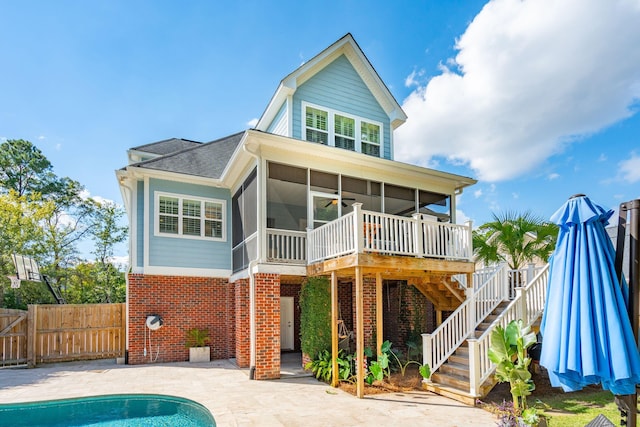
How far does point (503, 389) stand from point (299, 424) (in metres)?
4.73

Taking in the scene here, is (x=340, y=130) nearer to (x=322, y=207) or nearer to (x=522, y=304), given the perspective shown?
(x=322, y=207)

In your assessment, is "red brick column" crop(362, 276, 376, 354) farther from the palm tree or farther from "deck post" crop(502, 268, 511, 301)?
"deck post" crop(502, 268, 511, 301)

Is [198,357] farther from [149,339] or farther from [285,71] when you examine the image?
[285,71]

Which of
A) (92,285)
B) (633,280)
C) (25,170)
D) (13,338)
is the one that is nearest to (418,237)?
(633,280)

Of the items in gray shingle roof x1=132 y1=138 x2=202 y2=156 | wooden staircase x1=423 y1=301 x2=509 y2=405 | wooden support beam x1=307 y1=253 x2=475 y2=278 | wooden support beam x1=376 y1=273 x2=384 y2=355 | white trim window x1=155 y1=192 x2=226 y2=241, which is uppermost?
gray shingle roof x1=132 y1=138 x2=202 y2=156

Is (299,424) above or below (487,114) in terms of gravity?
below

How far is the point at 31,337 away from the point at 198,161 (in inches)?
284

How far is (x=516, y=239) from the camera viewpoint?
10.1 meters

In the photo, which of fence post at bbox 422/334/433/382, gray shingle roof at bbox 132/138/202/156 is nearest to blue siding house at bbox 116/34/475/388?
gray shingle roof at bbox 132/138/202/156

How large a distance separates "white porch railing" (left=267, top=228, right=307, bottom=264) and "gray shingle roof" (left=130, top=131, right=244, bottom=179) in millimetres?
3891

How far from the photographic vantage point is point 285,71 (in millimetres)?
11516

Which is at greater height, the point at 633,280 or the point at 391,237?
the point at 391,237

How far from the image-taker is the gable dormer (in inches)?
458

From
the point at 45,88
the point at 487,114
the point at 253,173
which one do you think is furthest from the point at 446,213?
the point at 45,88
